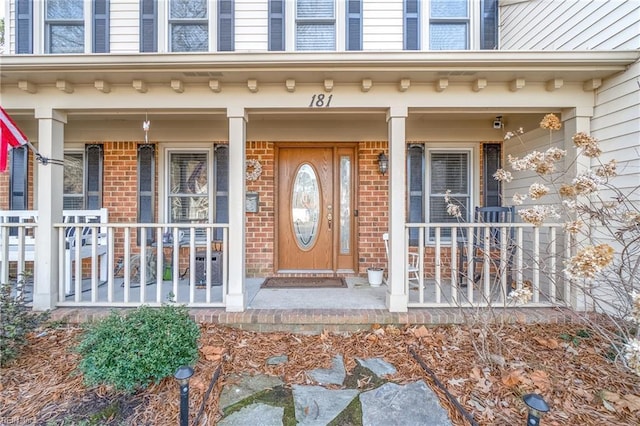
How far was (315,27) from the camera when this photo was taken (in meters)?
4.51

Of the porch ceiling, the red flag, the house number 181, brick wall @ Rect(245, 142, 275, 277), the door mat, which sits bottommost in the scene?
the door mat

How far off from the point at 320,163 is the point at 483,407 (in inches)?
142

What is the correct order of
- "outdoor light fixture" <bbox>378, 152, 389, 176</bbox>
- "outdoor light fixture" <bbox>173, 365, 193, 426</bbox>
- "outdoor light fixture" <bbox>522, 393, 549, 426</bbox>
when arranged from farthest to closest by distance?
"outdoor light fixture" <bbox>378, 152, 389, 176</bbox>
"outdoor light fixture" <bbox>173, 365, 193, 426</bbox>
"outdoor light fixture" <bbox>522, 393, 549, 426</bbox>

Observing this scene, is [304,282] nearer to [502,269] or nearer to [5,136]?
[502,269]

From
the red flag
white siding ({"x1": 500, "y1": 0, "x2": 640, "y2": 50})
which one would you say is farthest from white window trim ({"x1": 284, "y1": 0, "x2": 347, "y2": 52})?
the red flag

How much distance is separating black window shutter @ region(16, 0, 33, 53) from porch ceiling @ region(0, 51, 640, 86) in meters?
1.75

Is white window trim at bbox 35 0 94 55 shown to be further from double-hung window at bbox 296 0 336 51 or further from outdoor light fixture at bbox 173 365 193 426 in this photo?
outdoor light fixture at bbox 173 365 193 426

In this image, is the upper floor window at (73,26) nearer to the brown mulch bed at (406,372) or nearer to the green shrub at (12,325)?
the green shrub at (12,325)

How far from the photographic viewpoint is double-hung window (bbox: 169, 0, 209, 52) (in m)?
4.51

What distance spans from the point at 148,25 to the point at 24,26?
1651 millimetres

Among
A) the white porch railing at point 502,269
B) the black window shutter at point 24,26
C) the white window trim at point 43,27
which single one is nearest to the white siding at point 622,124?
the white porch railing at point 502,269

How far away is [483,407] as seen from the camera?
2180mm

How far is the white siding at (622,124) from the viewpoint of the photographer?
9.68ft

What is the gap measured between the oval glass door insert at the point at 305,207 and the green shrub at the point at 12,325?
10.1 ft
